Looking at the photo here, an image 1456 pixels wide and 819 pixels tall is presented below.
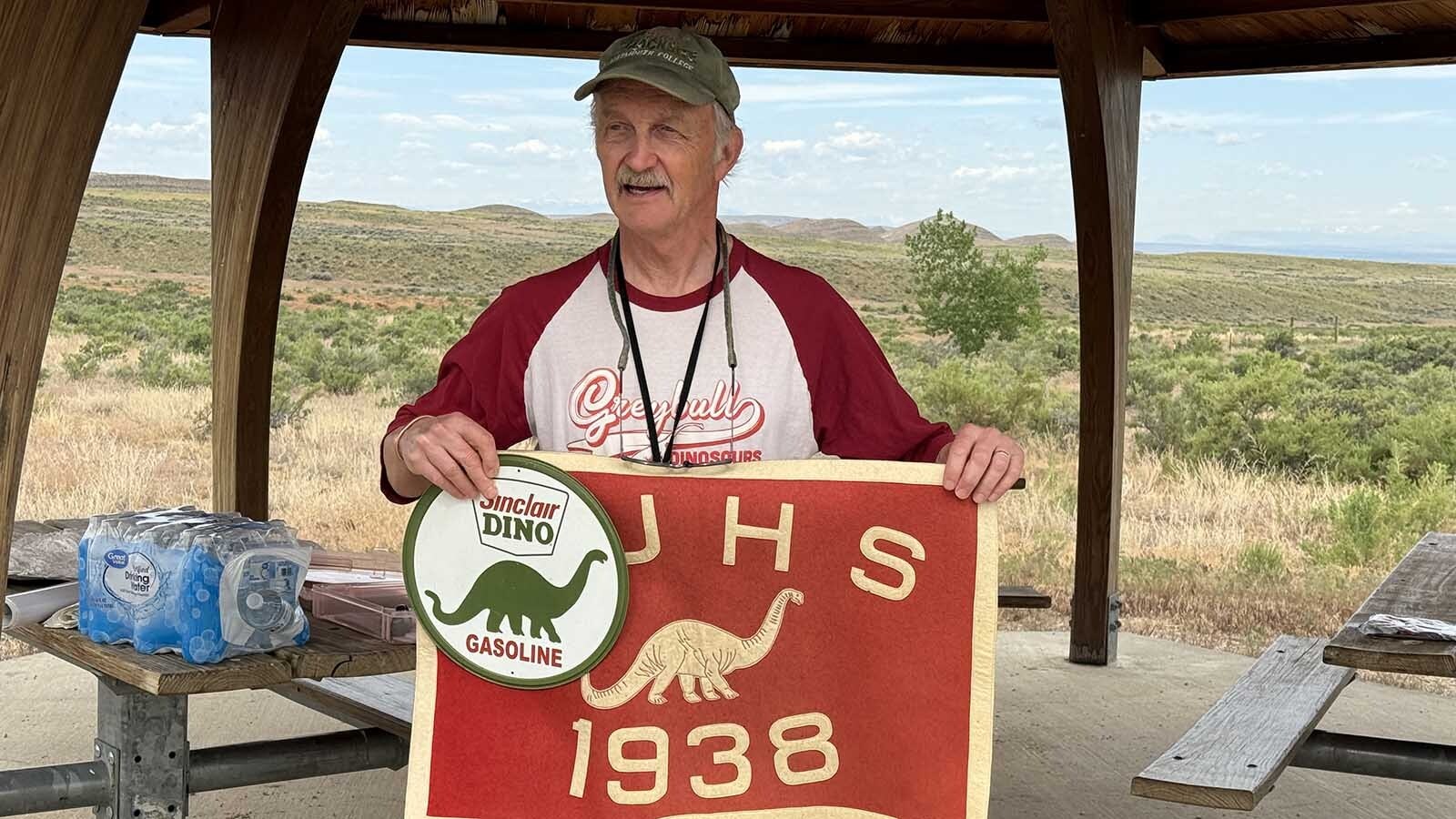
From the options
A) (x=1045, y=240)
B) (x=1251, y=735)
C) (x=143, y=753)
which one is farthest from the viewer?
(x=1045, y=240)

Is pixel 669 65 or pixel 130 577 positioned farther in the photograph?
pixel 130 577

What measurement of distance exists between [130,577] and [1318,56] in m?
6.58

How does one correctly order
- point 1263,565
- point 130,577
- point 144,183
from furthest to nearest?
1. point 144,183
2. point 1263,565
3. point 130,577

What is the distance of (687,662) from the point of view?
2941mm

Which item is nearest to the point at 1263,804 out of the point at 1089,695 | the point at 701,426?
the point at 1089,695

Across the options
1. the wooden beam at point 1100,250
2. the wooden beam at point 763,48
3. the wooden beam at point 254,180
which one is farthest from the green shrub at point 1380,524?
the wooden beam at point 254,180

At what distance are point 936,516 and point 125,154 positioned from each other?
44.2m

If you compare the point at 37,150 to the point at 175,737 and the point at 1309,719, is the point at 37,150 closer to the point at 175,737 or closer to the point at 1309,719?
the point at 175,737

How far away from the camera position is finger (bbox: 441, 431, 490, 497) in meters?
2.81

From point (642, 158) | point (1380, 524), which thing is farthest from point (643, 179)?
point (1380, 524)

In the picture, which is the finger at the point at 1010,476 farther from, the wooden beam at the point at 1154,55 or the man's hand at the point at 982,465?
the wooden beam at the point at 1154,55

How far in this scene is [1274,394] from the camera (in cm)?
2809

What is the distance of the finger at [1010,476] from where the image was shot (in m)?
2.87

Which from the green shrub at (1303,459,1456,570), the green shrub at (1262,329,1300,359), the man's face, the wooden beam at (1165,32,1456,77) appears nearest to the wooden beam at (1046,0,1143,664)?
the wooden beam at (1165,32,1456,77)
